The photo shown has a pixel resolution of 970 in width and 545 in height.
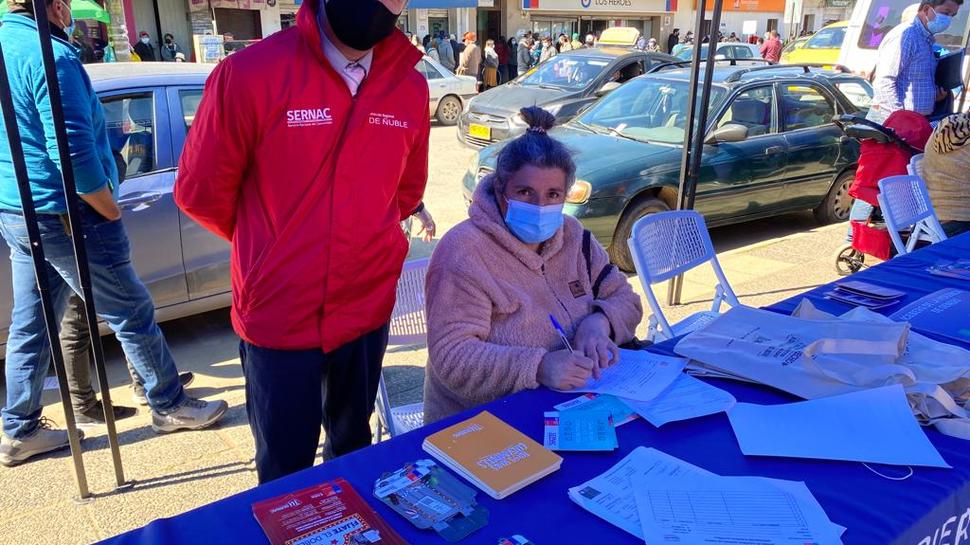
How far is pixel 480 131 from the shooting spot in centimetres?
959

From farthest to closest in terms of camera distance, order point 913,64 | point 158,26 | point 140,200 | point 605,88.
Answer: point 158,26 < point 605,88 < point 913,64 < point 140,200

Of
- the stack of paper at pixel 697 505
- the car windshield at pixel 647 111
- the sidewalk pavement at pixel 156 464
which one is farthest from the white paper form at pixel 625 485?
the car windshield at pixel 647 111

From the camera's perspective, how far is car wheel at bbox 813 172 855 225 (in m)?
7.01

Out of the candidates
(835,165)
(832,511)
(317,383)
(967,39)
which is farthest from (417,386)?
(967,39)

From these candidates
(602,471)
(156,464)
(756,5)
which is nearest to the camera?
(602,471)

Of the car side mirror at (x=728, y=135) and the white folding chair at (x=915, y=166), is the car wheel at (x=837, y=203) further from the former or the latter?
the white folding chair at (x=915, y=166)

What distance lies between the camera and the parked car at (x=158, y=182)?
3.75 metres

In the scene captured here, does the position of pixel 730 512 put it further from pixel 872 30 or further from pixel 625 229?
pixel 872 30

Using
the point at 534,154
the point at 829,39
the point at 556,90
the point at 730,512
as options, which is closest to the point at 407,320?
the point at 534,154

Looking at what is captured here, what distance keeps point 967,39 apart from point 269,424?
31.2ft

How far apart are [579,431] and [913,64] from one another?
6233 mm

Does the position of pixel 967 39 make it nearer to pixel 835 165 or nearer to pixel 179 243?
pixel 835 165

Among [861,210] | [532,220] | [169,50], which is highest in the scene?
[169,50]

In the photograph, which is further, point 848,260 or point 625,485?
point 848,260
